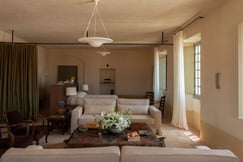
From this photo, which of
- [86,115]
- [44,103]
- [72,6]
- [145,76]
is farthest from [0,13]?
[145,76]

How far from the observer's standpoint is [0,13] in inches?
222

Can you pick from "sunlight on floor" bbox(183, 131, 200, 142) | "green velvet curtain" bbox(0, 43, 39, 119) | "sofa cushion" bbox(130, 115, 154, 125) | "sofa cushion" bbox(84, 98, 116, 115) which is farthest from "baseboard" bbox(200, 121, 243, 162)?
"green velvet curtain" bbox(0, 43, 39, 119)

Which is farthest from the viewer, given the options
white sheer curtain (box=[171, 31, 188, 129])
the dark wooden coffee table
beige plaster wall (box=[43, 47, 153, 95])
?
beige plaster wall (box=[43, 47, 153, 95])

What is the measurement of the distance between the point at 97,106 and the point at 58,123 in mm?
1101

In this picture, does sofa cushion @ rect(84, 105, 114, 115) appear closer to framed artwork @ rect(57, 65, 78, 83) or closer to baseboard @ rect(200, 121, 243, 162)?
baseboard @ rect(200, 121, 243, 162)

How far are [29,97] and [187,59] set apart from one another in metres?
5.24

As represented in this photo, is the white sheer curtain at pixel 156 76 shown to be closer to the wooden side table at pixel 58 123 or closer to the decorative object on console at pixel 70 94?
the decorative object on console at pixel 70 94

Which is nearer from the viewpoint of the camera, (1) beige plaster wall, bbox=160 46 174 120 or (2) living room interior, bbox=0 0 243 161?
(2) living room interior, bbox=0 0 243 161

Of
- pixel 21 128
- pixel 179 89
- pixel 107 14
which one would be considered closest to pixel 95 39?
pixel 107 14

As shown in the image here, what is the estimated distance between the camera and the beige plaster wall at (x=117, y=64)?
13.0 m

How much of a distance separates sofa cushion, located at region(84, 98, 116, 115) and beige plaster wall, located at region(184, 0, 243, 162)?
2371mm

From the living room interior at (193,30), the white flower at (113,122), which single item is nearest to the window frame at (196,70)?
the living room interior at (193,30)

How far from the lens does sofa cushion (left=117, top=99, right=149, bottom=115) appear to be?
688cm

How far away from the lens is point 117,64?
13195 mm
